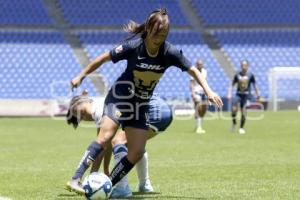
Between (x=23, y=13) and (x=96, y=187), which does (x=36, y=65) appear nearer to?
(x=23, y=13)

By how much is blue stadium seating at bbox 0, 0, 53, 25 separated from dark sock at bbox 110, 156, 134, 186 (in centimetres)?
2707

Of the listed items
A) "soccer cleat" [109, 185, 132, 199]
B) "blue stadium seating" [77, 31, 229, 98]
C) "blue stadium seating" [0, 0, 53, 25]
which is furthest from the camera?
"blue stadium seating" [0, 0, 53, 25]

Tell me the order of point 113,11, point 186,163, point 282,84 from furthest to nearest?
point 113,11 → point 282,84 → point 186,163

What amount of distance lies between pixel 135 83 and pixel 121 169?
967 millimetres

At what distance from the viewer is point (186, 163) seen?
12352 mm

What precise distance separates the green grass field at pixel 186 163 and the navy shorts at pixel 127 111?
873mm

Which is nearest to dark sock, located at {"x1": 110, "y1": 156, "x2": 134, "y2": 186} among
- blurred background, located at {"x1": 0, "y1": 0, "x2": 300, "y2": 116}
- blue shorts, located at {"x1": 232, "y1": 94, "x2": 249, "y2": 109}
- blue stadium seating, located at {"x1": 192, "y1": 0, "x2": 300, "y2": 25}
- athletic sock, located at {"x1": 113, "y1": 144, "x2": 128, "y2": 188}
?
athletic sock, located at {"x1": 113, "y1": 144, "x2": 128, "y2": 188}

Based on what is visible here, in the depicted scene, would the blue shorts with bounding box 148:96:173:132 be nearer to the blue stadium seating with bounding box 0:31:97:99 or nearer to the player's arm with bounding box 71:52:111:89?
the player's arm with bounding box 71:52:111:89

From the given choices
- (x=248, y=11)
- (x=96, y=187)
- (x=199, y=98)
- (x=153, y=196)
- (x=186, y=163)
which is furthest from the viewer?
(x=248, y=11)

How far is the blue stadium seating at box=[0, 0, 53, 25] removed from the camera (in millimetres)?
34281

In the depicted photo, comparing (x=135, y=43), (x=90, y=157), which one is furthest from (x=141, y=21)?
(x=90, y=157)

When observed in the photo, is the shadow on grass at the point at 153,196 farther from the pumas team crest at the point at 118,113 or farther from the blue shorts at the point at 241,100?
the blue shorts at the point at 241,100

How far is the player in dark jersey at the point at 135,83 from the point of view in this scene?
7.69 m

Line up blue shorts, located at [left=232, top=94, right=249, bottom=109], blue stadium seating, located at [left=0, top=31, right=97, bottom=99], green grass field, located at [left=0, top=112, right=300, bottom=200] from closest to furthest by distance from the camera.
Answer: green grass field, located at [left=0, top=112, right=300, bottom=200] < blue shorts, located at [left=232, top=94, right=249, bottom=109] < blue stadium seating, located at [left=0, top=31, right=97, bottom=99]
